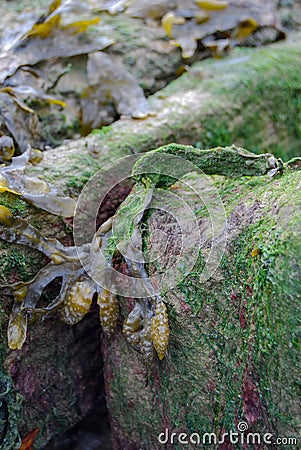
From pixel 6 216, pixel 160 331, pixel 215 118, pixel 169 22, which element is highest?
pixel 6 216

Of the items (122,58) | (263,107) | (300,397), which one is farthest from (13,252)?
(263,107)

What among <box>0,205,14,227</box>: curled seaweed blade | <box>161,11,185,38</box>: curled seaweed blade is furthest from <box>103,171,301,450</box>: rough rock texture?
<box>161,11,185,38</box>: curled seaweed blade

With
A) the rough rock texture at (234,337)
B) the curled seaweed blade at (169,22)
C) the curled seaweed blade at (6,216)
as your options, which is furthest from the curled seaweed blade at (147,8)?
the curled seaweed blade at (6,216)

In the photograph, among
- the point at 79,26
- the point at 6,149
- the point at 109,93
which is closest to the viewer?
the point at 6,149

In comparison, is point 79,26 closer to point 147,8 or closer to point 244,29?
point 147,8

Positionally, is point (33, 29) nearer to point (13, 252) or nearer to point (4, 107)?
point (4, 107)

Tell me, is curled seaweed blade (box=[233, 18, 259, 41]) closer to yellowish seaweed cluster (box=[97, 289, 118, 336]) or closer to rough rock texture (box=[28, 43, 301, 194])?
rough rock texture (box=[28, 43, 301, 194])

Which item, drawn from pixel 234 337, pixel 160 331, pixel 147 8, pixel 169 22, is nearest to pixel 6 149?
pixel 160 331
